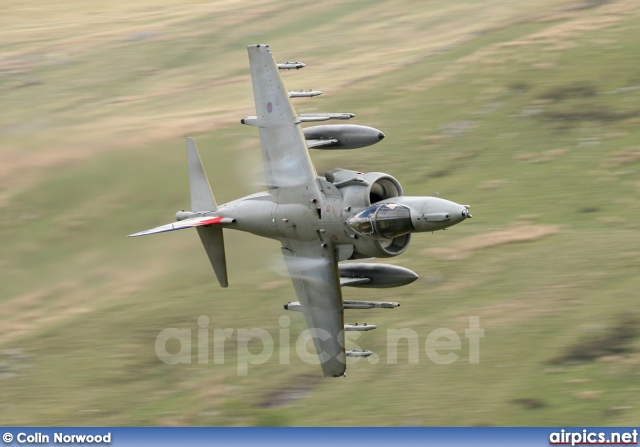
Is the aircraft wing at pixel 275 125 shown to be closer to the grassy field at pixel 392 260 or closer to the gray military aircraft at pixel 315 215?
the gray military aircraft at pixel 315 215

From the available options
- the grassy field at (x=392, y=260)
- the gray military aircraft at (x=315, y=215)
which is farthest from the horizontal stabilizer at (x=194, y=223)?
the grassy field at (x=392, y=260)

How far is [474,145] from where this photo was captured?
178ft

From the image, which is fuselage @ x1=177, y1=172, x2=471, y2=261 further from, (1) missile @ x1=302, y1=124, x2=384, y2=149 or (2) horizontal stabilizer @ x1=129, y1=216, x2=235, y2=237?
(1) missile @ x1=302, y1=124, x2=384, y2=149

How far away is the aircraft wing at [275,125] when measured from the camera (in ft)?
94.7

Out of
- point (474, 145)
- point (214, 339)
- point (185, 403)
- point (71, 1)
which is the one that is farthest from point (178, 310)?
point (71, 1)

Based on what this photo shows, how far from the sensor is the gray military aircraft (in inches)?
1075

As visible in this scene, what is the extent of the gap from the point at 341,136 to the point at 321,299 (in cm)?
465

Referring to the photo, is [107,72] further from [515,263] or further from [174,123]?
[515,263]

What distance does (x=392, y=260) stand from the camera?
154 feet

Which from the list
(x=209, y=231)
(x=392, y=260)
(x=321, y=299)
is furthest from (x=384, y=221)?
(x=392, y=260)

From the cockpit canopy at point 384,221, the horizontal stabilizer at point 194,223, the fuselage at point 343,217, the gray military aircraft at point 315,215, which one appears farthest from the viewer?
the horizontal stabilizer at point 194,223

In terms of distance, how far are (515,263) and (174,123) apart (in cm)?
2137

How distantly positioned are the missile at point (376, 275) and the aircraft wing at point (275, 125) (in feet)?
9.84

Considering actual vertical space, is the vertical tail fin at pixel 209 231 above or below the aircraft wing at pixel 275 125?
below
